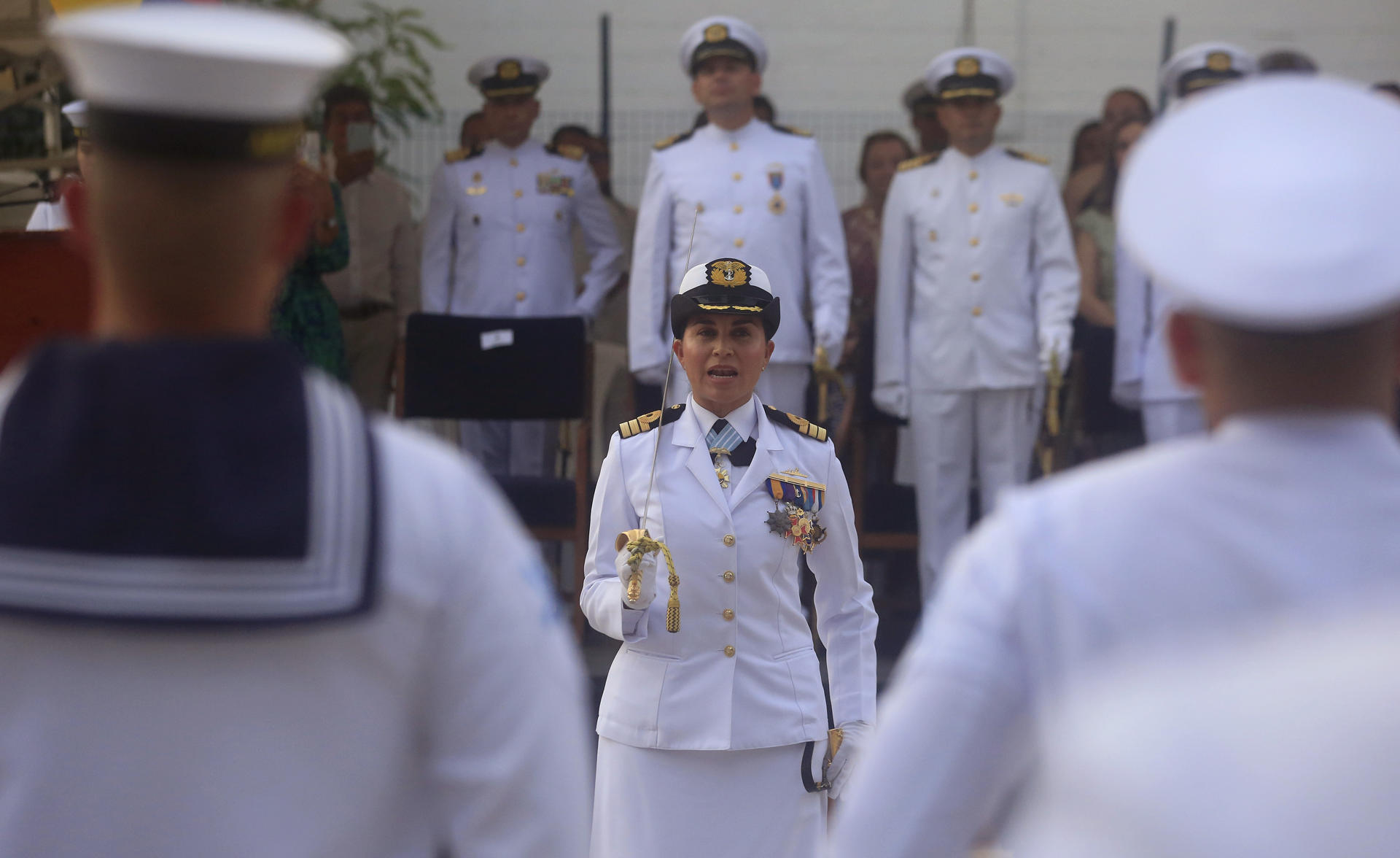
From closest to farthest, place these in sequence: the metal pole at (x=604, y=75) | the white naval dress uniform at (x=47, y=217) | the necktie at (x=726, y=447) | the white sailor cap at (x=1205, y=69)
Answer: the necktie at (x=726, y=447) → the white naval dress uniform at (x=47, y=217) → the white sailor cap at (x=1205, y=69) → the metal pole at (x=604, y=75)

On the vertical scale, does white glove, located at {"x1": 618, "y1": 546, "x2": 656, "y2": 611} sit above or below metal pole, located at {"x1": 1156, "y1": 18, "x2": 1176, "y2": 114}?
below

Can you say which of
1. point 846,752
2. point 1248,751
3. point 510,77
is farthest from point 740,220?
point 1248,751

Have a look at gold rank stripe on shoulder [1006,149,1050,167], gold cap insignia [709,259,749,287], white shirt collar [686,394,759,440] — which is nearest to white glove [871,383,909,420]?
gold rank stripe on shoulder [1006,149,1050,167]

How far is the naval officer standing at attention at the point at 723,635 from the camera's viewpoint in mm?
3389

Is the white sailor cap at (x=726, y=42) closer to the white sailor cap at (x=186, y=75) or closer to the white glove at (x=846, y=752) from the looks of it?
the white glove at (x=846, y=752)

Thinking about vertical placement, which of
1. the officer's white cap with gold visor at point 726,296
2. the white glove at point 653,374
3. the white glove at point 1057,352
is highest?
the officer's white cap with gold visor at point 726,296

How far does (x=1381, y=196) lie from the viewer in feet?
3.89

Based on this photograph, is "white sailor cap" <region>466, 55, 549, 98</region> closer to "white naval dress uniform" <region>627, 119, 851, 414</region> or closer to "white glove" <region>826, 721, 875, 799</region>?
"white naval dress uniform" <region>627, 119, 851, 414</region>

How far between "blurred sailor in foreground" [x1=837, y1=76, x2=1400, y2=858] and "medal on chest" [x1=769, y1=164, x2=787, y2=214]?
5124mm

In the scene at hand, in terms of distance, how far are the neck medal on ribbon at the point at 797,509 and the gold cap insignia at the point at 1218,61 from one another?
→ 4.24m

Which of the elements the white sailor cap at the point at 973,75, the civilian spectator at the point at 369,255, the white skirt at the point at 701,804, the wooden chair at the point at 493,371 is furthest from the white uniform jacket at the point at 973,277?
the white skirt at the point at 701,804

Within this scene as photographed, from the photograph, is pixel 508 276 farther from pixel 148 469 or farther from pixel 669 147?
pixel 148 469

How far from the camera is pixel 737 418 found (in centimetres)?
370

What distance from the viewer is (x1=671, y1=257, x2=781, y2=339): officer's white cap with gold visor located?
149 inches
